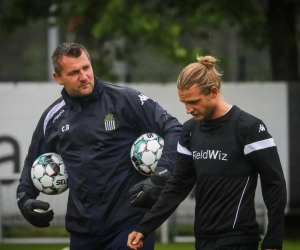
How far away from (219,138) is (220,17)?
10194 millimetres

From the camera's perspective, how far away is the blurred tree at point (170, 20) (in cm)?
1447

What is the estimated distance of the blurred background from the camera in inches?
472

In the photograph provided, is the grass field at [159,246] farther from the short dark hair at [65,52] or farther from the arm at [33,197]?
the short dark hair at [65,52]

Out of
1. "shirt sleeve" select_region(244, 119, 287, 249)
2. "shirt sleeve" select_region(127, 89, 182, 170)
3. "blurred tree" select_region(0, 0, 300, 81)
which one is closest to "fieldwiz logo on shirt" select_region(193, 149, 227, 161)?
"shirt sleeve" select_region(244, 119, 287, 249)

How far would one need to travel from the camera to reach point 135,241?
5309mm

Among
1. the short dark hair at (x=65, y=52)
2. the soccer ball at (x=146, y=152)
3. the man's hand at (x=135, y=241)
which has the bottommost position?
the man's hand at (x=135, y=241)

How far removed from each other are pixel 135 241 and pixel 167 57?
37.6ft

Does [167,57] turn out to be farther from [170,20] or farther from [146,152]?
[146,152]

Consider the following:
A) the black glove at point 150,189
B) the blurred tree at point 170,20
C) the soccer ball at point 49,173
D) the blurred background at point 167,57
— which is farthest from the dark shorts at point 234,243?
the blurred tree at point 170,20

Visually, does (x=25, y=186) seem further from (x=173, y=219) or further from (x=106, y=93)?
(x=173, y=219)

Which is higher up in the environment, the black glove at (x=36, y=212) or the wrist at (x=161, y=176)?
the wrist at (x=161, y=176)

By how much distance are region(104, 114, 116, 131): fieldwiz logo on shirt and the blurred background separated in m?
6.00

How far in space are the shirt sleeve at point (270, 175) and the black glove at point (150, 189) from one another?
0.90 metres

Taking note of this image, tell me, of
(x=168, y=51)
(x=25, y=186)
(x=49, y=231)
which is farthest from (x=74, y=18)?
(x=25, y=186)
